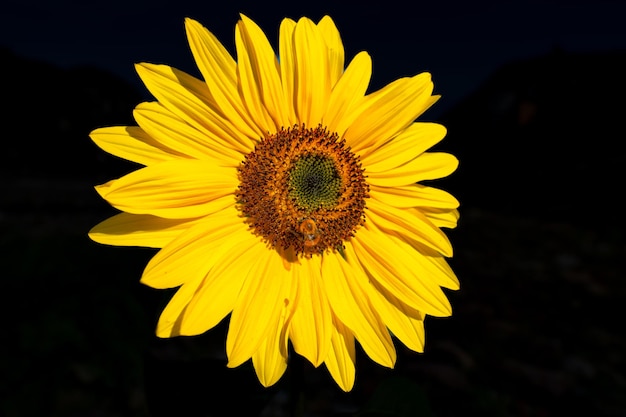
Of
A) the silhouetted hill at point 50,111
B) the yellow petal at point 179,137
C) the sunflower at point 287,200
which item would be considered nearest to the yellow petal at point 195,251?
the sunflower at point 287,200

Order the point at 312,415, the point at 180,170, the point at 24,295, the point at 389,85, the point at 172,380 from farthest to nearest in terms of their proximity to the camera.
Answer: the point at 24,295, the point at 312,415, the point at 172,380, the point at 389,85, the point at 180,170

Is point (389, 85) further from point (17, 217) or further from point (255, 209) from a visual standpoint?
point (17, 217)

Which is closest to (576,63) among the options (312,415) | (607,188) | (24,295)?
(607,188)

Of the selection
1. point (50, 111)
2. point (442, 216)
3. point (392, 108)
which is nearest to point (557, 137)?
point (50, 111)

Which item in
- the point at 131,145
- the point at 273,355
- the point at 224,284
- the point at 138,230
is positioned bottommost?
the point at 273,355

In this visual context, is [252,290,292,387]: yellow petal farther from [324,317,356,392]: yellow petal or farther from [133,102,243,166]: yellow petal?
[133,102,243,166]: yellow petal

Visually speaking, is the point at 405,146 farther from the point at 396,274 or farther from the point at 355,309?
the point at 355,309
